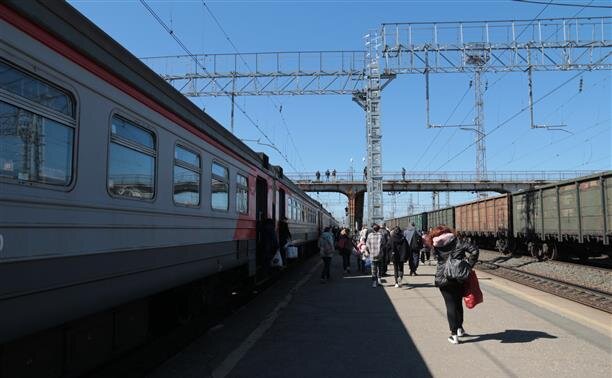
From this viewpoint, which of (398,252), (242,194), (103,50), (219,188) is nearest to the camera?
(103,50)

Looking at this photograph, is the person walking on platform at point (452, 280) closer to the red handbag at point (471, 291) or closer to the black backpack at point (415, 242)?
the red handbag at point (471, 291)

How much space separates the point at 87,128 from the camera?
4.44 metres

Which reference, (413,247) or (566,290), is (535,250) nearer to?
(413,247)

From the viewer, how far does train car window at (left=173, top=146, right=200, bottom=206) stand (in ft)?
21.4

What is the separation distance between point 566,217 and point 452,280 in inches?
516

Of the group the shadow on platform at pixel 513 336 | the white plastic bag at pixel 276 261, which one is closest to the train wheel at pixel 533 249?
the white plastic bag at pixel 276 261

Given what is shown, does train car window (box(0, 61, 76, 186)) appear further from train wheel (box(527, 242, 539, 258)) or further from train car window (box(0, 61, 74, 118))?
train wheel (box(527, 242, 539, 258))

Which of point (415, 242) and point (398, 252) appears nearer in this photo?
point (398, 252)

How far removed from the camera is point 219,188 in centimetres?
833

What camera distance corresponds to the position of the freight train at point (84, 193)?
361cm

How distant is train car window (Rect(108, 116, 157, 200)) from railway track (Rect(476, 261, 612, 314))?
7874 millimetres

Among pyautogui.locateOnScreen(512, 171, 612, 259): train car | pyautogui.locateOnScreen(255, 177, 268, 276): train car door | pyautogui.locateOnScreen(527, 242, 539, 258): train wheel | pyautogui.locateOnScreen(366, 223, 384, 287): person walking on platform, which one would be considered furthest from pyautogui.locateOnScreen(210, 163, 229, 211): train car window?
pyautogui.locateOnScreen(527, 242, 539, 258): train wheel

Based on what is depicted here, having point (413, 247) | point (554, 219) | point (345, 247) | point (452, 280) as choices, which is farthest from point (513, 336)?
point (554, 219)

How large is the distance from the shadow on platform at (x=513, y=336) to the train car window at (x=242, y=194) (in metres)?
4.20
